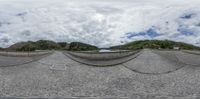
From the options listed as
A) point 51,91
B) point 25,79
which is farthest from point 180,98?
point 25,79

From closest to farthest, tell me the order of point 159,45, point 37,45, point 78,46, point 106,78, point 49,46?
point 106,78 → point 49,46 → point 159,45 → point 37,45 → point 78,46

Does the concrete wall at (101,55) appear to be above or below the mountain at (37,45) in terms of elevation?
below

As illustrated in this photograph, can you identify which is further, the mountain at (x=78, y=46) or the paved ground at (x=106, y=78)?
the mountain at (x=78, y=46)

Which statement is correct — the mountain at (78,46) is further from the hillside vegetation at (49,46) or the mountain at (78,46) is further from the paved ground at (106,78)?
the paved ground at (106,78)

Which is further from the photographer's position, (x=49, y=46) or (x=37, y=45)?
(x=37, y=45)

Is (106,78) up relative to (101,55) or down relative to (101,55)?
down

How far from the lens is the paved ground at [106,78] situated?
32.6 ft

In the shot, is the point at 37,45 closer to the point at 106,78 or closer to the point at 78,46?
the point at 78,46

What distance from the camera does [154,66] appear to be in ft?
33.9

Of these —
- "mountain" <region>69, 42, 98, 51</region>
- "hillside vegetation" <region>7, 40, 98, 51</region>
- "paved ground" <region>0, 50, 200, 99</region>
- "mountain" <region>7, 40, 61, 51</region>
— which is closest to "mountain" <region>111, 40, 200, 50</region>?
"mountain" <region>69, 42, 98, 51</region>

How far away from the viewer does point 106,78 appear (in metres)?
10.4

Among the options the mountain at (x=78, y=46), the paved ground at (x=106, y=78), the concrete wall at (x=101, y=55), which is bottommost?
the paved ground at (x=106, y=78)

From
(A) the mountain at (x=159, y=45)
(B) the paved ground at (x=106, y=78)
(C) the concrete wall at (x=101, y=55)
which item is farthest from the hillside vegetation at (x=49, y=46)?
(C) the concrete wall at (x=101, y=55)

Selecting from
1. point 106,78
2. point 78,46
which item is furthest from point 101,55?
point 78,46
